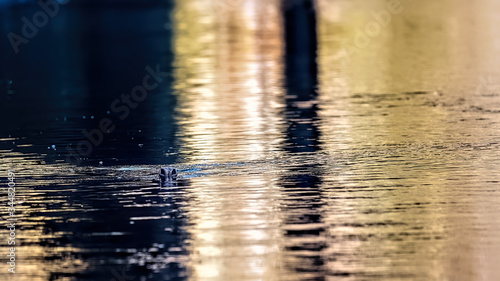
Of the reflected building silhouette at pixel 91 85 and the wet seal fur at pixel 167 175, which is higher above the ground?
the reflected building silhouette at pixel 91 85

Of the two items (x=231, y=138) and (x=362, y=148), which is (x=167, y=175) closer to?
(x=362, y=148)

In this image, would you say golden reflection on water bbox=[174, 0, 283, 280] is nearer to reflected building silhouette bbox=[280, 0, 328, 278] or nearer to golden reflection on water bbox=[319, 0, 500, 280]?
reflected building silhouette bbox=[280, 0, 328, 278]

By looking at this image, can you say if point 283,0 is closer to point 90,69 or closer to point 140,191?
point 90,69

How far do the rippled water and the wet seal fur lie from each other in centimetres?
16

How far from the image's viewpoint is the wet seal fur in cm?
2266

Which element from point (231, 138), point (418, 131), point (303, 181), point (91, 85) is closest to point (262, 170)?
point (303, 181)

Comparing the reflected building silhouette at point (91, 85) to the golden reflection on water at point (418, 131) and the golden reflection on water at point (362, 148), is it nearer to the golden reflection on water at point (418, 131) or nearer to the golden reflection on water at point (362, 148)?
the golden reflection on water at point (362, 148)

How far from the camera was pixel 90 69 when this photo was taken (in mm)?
50000

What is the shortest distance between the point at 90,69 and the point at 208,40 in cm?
1736

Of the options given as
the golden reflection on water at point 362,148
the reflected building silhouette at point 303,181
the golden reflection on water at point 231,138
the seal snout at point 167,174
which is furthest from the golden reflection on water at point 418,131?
the seal snout at point 167,174

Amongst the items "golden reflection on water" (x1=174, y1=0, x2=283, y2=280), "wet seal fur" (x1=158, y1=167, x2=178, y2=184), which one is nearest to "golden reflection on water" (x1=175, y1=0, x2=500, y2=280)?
"golden reflection on water" (x1=174, y1=0, x2=283, y2=280)

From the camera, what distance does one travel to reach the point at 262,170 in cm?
2367

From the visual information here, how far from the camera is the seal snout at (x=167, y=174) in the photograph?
892 inches

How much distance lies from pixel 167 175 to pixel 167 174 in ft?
0.06
